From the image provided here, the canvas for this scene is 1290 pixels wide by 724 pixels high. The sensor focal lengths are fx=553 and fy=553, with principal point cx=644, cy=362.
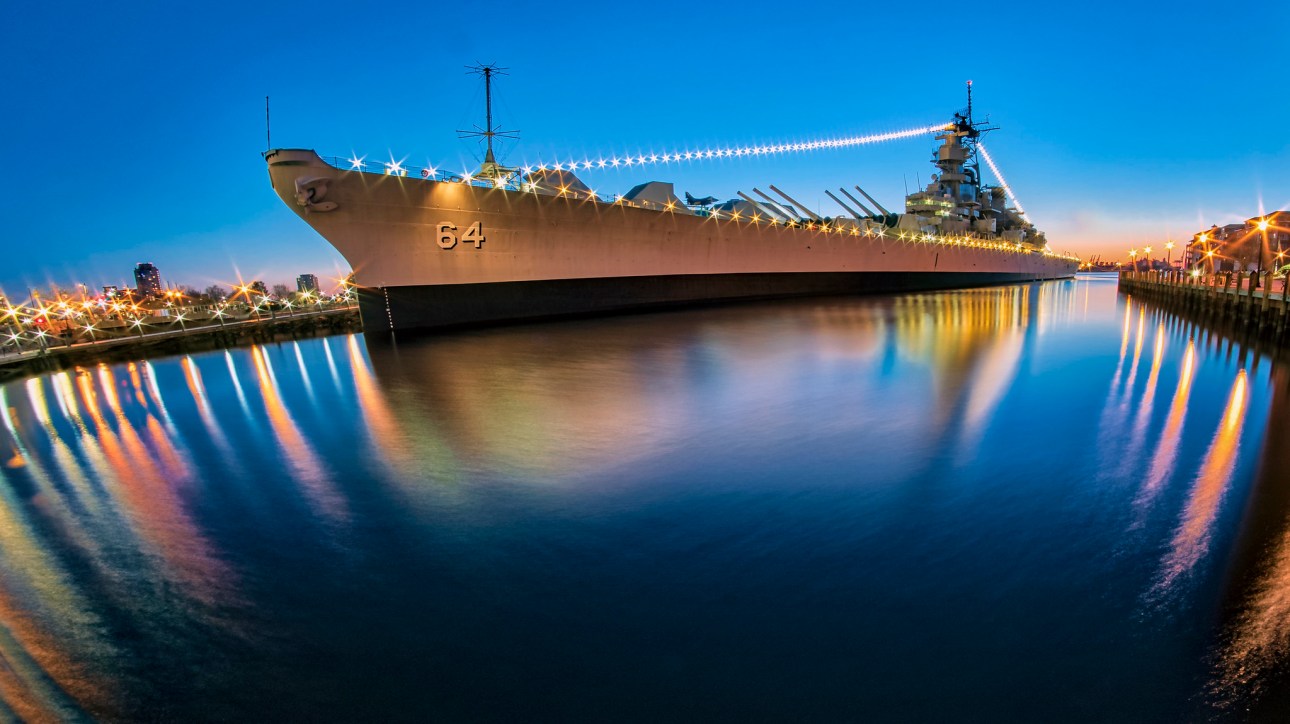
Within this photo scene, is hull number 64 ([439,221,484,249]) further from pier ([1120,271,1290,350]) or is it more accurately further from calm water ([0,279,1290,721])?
pier ([1120,271,1290,350])

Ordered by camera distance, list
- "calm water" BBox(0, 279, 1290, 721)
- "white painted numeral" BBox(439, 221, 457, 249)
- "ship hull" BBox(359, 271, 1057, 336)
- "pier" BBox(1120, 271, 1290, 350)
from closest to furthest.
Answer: "calm water" BBox(0, 279, 1290, 721) < "pier" BBox(1120, 271, 1290, 350) < "white painted numeral" BBox(439, 221, 457, 249) < "ship hull" BBox(359, 271, 1057, 336)

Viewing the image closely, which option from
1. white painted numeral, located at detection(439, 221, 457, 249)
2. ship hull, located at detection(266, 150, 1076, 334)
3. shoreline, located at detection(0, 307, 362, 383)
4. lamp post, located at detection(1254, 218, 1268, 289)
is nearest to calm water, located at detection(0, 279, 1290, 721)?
ship hull, located at detection(266, 150, 1076, 334)

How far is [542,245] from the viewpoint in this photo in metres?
18.4

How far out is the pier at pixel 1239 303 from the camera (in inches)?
517

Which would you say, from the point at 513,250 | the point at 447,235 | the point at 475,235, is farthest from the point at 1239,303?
the point at 447,235

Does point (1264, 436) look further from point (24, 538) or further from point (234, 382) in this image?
point (234, 382)

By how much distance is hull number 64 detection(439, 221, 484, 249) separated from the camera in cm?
1645

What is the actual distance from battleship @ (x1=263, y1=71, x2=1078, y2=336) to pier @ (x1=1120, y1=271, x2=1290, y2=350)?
43.1ft

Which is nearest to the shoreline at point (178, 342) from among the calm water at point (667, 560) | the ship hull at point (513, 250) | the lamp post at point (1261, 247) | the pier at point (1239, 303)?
the ship hull at point (513, 250)

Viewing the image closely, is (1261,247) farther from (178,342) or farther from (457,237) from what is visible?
(178,342)

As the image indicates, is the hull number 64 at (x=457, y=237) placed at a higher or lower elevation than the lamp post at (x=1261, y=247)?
higher

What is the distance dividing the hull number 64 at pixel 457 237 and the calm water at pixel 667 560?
9400 millimetres

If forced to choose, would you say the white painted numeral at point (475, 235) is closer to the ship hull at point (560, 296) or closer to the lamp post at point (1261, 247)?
the ship hull at point (560, 296)

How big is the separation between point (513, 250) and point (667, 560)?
625 inches
